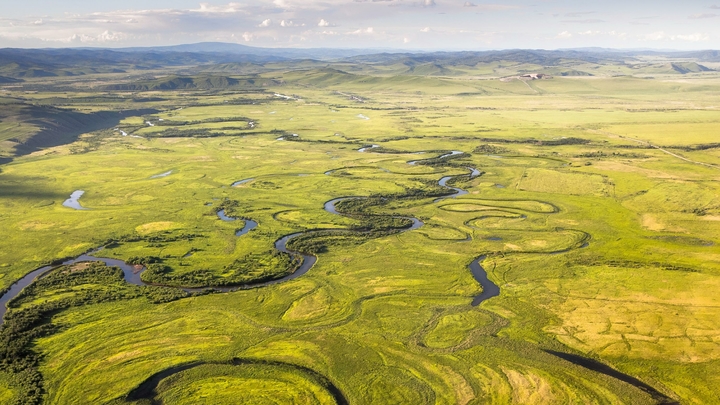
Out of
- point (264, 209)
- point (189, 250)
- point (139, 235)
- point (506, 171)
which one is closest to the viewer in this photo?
point (189, 250)

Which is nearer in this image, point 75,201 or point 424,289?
point 424,289

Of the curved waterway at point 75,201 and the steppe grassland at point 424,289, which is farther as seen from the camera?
the curved waterway at point 75,201

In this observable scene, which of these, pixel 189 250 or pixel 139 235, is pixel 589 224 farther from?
pixel 139 235

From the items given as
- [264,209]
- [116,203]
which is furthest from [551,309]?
[116,203]

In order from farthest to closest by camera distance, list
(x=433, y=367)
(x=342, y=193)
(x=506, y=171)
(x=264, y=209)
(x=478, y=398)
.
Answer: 1. (x=506, y=171)
2. (x=342, y=193)
3. (x=264, y=209)
4. (x=433, y=367)
5. (x=478, y=398)

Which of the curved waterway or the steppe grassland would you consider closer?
the steppe grassland

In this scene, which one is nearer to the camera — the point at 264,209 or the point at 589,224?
the point at 589,224

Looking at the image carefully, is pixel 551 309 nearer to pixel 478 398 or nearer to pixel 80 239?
pixel 478 398
